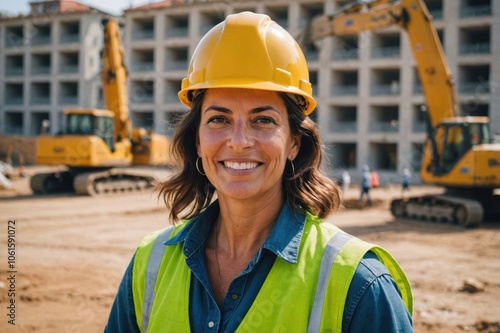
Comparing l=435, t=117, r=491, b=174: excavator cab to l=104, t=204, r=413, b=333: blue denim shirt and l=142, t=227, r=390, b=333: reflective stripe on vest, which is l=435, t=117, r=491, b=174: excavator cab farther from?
l=142, t=227, r=390, b=333: reflective stripe on vest

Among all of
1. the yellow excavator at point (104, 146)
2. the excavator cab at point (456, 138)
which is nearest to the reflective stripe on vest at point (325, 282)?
the excavator cab at point (456, 138)

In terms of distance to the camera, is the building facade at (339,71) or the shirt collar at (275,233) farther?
the building facade at (339,71)

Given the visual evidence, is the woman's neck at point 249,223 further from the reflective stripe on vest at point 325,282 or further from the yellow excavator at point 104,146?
the yellow excavator at point 104,146

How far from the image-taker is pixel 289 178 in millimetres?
Result: 2307

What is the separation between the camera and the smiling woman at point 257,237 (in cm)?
176

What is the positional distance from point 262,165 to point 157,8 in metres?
40.9

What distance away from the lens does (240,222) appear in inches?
88.0

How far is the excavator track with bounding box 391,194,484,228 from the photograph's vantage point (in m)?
13.5

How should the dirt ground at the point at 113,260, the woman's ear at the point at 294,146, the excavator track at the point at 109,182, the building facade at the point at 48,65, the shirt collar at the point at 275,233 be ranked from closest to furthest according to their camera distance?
the shirt collar at the point at 275,233 → the woman's ear at the point at 294,146 → the dirt ground at the point at 113,260 → the excavator track at the point at 109,182 → the building facade at the point at 48,65

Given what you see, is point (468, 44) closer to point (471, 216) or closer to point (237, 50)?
point (471, 216)

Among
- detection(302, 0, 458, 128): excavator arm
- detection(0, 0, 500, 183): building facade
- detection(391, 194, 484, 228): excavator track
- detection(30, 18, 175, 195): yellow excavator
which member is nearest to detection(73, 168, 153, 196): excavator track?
detection(30, 18, 175, 195): yellow excavator

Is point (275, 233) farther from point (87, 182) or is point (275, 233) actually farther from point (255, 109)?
point (87, 182)

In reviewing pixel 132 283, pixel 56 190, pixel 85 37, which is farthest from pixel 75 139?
pixel 85 37

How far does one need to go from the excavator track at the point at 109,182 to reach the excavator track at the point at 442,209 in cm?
915
